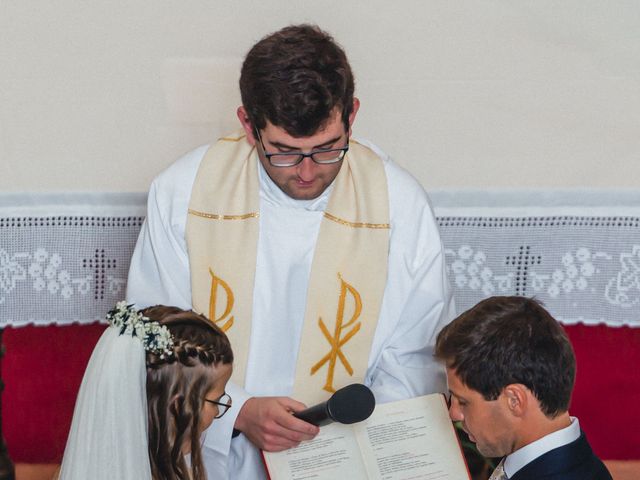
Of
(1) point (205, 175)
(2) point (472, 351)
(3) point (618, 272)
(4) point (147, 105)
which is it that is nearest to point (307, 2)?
(4) point (147, 105)

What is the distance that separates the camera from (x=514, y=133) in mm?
4566

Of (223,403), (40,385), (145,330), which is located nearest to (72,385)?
(40,385)

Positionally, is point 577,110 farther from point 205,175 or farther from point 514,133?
point 205,175

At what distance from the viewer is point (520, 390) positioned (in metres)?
2.79

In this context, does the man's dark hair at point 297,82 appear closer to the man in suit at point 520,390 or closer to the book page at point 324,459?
the man in suit at point 520,390

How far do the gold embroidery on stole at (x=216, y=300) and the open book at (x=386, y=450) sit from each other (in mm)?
590

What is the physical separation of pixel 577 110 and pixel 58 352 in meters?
2.74

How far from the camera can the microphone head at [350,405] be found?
9.68 feet

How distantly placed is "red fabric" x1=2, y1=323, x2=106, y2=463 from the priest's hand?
1.71 m

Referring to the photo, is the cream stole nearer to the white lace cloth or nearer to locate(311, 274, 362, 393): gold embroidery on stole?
locate(311, 274, 362, 393): gold embroidery on stole

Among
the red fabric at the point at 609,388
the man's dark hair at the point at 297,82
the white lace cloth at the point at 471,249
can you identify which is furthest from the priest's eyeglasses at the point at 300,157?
the red fabric at the point at 609,388

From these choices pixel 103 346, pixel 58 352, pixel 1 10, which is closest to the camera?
pixel 103 346

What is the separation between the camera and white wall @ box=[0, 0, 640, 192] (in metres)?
4.45

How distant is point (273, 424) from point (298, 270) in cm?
68
